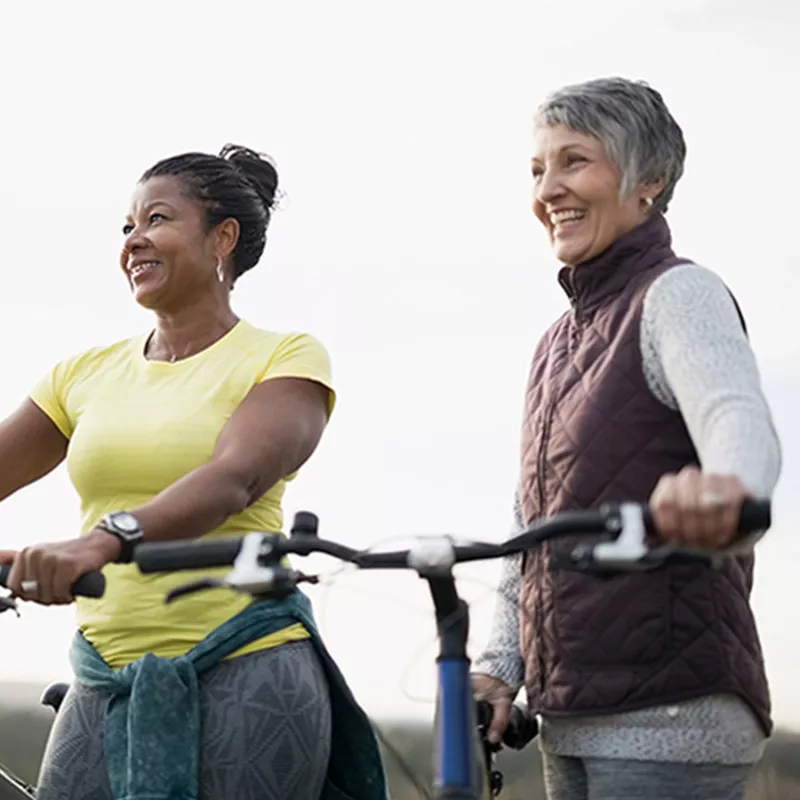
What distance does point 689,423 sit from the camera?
7.45 feet

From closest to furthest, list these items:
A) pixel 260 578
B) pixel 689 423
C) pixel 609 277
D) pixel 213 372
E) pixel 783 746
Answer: pixel 260 578 → pixel 689 423 → pixel 609 277 → pixel 213 372 → pixel 783 746

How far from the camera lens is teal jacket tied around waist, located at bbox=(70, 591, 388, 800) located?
268cm

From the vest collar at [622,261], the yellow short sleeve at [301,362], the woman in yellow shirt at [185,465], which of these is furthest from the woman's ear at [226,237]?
the vest collar at [622,261]

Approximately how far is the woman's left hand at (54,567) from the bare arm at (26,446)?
66cm

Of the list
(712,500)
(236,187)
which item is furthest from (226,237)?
(712,500)

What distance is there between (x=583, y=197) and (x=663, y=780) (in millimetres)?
877

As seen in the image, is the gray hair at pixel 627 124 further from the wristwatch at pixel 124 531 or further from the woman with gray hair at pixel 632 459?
the wristwatch at pixel 124 531

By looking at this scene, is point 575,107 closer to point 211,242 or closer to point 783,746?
point 211,242

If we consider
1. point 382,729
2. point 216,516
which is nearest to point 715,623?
point 382,729

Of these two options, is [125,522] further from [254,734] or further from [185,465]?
[254,734]

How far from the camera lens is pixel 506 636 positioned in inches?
107

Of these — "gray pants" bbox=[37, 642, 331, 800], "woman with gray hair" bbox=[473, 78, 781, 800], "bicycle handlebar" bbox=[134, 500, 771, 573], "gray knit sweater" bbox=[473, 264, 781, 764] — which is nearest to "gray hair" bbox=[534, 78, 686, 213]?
"woman with gray hair" bbox=[473, 78, 781, 800]

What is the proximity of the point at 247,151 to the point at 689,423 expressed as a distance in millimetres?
1352

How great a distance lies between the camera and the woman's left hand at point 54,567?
2.39m
